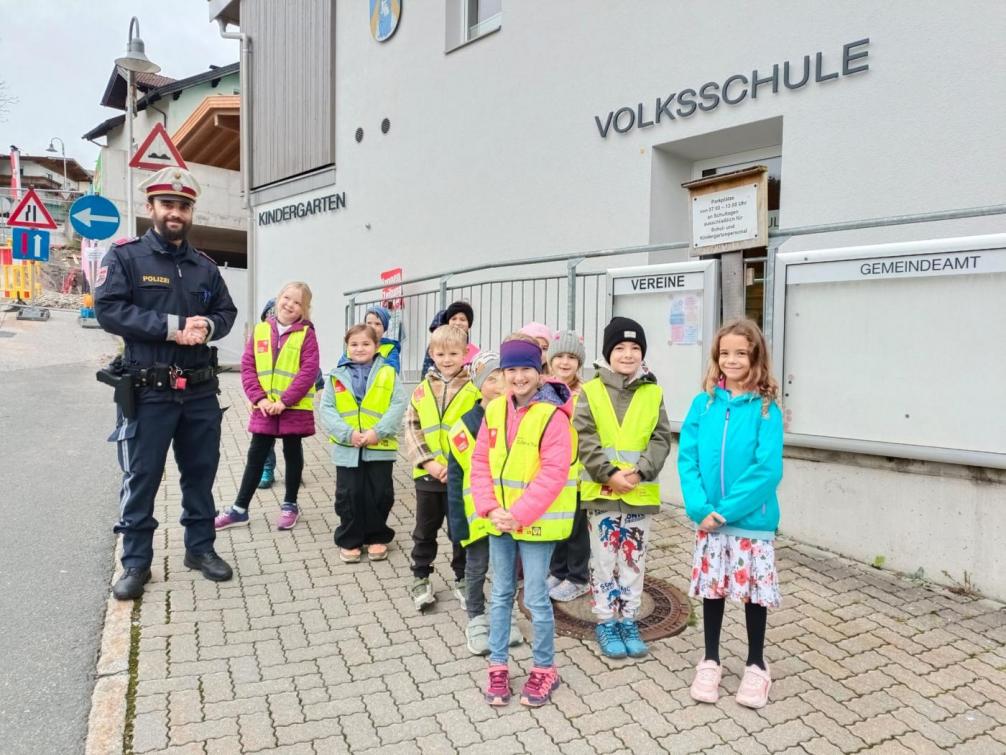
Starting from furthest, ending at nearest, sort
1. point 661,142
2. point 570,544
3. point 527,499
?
point 661,142 < point 570,544 < point 527,499

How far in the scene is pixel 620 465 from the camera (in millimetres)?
3352

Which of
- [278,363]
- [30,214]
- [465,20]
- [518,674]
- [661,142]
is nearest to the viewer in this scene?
[518,674]

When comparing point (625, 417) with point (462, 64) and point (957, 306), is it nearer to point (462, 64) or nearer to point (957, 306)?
point (957, 306)

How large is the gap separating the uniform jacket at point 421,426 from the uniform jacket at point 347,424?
41 cm

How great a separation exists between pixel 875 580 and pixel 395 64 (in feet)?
29.5

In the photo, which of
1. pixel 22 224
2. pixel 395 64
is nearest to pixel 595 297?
pixel 395 64

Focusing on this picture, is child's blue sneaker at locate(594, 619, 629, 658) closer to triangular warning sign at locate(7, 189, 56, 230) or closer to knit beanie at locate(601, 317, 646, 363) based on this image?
knit beanie at locate(601, 317, 646, 363)

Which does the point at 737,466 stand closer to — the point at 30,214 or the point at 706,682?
the point at 706,682

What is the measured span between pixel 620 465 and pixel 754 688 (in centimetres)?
107

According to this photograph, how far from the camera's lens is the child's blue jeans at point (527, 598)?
2.96 metres

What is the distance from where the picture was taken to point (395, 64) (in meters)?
10.2

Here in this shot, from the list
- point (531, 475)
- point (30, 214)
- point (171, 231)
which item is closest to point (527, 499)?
point (531, 475)

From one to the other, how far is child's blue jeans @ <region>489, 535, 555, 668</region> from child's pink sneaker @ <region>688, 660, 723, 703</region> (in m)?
0.60

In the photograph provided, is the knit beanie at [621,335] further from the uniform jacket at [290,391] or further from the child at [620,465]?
the uniform jacket at [290,391]
